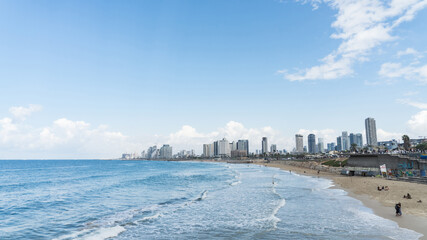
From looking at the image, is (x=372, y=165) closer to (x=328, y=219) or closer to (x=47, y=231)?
(x=328, y=219)

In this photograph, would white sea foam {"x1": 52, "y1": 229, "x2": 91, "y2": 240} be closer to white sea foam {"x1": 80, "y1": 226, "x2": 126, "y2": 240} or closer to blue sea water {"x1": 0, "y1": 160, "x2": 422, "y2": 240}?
blue sea water {"x1": 0, "y1": 160, "x2": 422, "y2": 240}

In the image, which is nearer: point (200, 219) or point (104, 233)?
point (104, 233)

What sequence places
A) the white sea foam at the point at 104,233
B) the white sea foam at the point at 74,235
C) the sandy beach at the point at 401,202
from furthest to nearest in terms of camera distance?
the sandy beach at the point at 401,202 → the white sea foam at the point at 74,235 → the white sea foam at the point at 104,233

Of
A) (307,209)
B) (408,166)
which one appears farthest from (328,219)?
(408,166)

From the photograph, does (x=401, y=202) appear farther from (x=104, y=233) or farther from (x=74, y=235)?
(x=74, y=235)

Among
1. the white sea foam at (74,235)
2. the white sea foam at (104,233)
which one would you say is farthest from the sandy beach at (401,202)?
the white sea foam at (74,235)

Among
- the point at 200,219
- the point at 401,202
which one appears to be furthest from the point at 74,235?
the point at 401,202

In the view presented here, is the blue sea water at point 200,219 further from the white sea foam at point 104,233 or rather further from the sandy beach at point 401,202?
the sandy beach at point 401,202

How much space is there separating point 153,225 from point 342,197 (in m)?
27.1

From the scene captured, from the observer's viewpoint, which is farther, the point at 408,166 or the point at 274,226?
the point at 408,166

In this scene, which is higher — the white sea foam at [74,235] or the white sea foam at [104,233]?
the white sea foam at [104,233]

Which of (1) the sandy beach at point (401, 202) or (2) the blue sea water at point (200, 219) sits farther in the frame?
(1) the sandy beach at point (401, 202)

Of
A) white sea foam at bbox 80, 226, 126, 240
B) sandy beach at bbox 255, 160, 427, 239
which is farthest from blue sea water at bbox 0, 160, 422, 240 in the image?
sandy beach at bbox 255, 160, 427, 239

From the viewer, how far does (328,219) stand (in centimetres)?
2473
